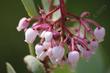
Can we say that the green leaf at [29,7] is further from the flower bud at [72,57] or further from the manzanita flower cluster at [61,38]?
the flower bud at [72,57]

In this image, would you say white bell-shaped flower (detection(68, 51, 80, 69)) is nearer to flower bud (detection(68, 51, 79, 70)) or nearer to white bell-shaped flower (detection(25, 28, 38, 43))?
flower bud (detection(68, 51, 79, 70))

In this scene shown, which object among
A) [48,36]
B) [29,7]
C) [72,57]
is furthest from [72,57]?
[29,7]

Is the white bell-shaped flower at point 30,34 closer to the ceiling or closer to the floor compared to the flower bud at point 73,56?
closer to the ceiling

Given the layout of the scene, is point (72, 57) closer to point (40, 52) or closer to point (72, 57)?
point (72, 57)

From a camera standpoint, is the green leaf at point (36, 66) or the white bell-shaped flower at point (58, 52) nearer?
the white bell-shaped flower at point (58, 52)

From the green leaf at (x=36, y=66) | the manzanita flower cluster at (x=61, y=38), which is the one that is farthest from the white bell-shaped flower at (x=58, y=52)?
the green leaf at (x=36, y=66)

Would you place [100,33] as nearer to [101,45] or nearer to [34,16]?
[34,16]

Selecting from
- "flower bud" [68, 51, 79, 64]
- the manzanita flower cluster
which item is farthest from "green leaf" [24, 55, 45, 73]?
"flower bud" [68, 51, 79, 64]

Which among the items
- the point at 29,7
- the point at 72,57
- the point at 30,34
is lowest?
the point at 72,57

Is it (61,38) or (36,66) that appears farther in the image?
(36,66)
